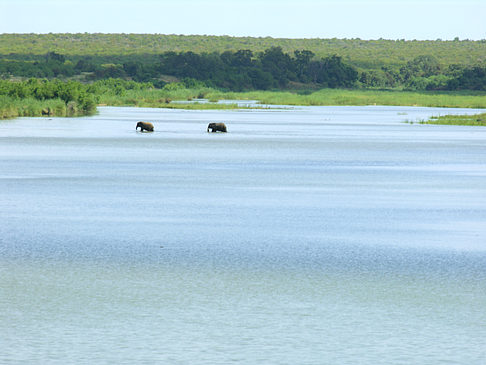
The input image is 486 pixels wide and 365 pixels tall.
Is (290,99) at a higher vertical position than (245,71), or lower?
lower

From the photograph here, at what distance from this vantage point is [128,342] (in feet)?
25.3

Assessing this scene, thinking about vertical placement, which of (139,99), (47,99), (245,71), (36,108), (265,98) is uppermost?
(47,99)

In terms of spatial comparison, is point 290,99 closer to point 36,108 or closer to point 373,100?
point 373,100

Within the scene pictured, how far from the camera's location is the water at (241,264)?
771 cm

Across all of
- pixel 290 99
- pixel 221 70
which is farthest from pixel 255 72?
pixel 290 99

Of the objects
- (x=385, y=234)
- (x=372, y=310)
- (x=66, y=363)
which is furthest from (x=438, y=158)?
(x=66, y=363)

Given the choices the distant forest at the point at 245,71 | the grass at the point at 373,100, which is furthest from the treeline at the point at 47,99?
the distant forest at the point at 245,71

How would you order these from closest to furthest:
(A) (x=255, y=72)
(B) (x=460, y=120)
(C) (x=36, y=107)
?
(B) (x=460, y=120), (C) (x=36, y=107), (A) (x=255, y=72)

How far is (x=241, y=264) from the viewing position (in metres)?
11.1

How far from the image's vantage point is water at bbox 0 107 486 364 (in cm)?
771

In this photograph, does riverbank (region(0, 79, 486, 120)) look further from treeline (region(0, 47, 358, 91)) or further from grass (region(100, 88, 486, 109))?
treeline (region(0, 47, 358, 91))

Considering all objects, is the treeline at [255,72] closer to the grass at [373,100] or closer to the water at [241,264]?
the grass at [373,100]

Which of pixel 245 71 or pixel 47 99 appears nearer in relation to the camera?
pixel 47 99

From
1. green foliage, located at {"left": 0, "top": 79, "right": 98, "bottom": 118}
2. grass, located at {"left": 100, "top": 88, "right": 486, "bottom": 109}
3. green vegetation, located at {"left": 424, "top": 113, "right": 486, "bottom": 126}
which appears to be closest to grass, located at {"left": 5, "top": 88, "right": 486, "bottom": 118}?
grass, located at {"left": 100, "top": 88, "right": 486, "bottom": 109}
